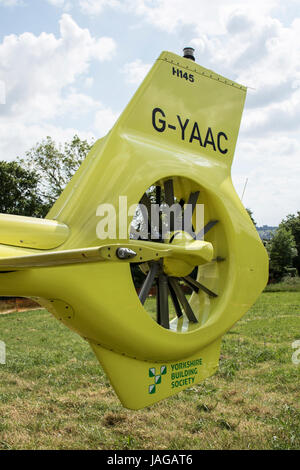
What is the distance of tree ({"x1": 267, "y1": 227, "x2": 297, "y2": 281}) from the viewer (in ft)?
88.9

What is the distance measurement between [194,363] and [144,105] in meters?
2.01

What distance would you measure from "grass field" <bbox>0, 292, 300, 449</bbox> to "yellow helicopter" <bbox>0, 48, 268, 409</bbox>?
743mm

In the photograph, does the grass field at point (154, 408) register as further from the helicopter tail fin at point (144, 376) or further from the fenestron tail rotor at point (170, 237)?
the fenestron tail rotor at point (170, 237)

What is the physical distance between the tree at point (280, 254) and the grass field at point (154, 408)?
21493 mm

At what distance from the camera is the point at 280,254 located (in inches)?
1069

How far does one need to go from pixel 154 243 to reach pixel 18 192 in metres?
18.3

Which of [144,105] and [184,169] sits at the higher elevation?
[144,105]

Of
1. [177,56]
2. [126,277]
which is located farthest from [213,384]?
[177,56]

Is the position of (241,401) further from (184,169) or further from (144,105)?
(144,105)

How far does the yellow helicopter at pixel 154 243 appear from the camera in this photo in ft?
7.73

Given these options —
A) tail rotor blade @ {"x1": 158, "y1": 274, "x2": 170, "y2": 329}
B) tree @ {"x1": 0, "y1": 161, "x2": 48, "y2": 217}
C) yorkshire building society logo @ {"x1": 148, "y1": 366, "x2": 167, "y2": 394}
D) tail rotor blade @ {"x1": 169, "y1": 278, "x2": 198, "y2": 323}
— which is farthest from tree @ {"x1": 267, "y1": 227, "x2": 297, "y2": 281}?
yorkshire building society logo @ {"x1": 148, "y1": 366, "x2": 167, "y2": 394}

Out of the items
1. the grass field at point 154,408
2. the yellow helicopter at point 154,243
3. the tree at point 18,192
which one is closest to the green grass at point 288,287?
the tree at point 18,192

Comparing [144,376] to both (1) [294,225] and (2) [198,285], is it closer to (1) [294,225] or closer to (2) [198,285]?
(2) [198,285]
